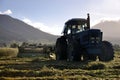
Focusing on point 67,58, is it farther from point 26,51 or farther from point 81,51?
point 26,51

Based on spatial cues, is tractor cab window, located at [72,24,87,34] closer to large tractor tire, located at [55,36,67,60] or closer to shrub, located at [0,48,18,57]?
large tractor tire, located at [55,36,67,60]

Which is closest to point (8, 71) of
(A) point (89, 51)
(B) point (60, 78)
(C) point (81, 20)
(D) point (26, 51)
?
(B) point (60, 78)

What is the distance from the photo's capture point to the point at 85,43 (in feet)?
89.6

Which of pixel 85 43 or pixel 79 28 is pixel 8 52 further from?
pixel 85 43

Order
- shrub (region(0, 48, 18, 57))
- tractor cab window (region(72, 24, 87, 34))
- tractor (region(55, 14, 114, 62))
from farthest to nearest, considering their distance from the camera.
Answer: shrub (region(0, 48, 18, 57)), tractor cab window (region(72, 24, 87, 34)), tractor (region(55, 14, 114, 62))

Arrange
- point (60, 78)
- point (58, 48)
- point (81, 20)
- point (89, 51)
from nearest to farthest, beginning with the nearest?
point (60, 78) → point (89, 51) → point (81, 20) → point (58, 48)

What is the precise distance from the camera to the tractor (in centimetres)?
2694

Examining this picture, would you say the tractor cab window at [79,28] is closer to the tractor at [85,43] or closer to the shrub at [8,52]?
the tractor at [85,43]

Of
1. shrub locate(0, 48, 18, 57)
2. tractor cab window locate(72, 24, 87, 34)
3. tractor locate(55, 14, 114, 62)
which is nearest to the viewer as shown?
tractor locate(55, 14, 114, 62)

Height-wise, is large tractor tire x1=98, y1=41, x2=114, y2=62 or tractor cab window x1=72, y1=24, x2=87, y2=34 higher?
tractor cab window x1=72, y1=24, x2=87, y2=34

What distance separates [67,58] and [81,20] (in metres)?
3.74

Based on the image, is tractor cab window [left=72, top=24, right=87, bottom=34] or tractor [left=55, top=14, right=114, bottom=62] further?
tractor cab window [left=72, top=24, right=87, bottom=34]

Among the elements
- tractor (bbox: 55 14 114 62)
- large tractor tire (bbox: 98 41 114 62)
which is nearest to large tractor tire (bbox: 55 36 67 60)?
tractor (bbox: 55 14 114 62)

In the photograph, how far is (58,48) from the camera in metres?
31.1
